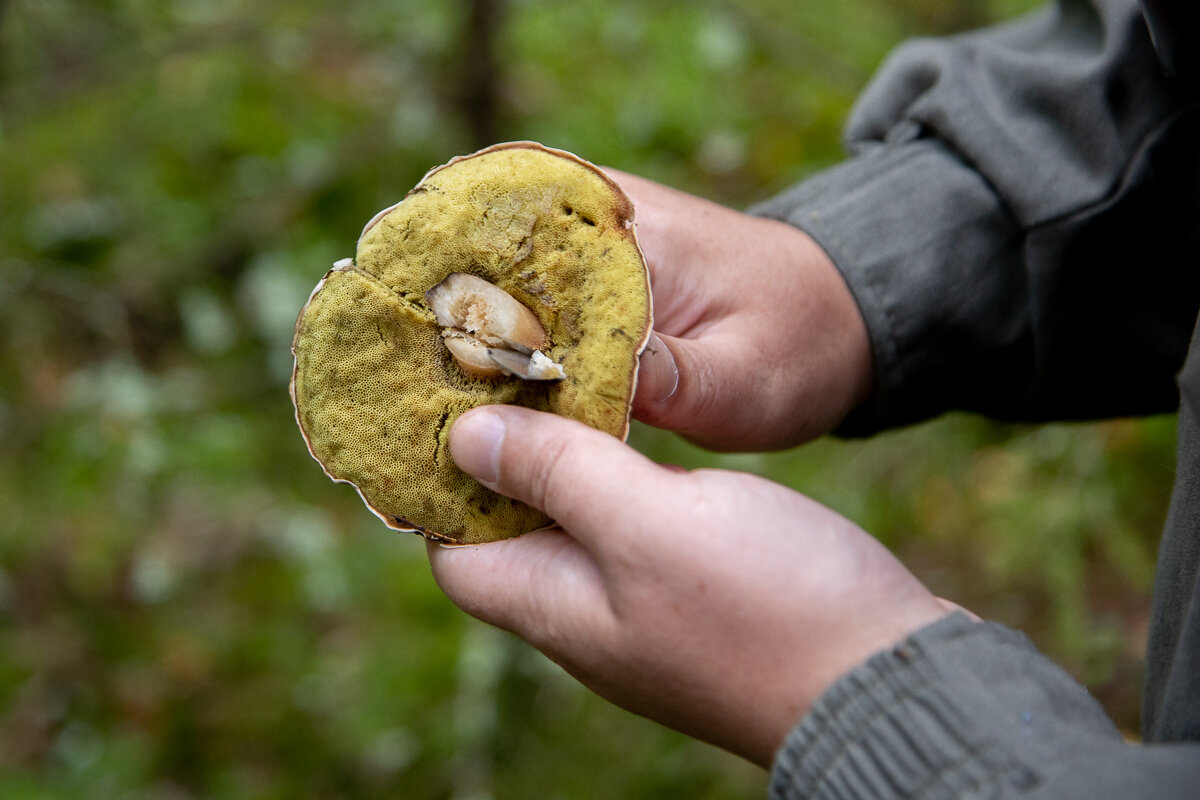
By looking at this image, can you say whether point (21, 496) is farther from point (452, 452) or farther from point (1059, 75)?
point (1059, 75)

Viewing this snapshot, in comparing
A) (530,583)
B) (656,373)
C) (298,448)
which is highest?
(656,373)

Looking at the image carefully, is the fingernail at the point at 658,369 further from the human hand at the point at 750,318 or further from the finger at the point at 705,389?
the human hand at the point at 750,318

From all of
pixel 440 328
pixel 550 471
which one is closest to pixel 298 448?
pixel 440 328

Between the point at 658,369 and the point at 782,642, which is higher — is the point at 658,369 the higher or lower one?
the higher one

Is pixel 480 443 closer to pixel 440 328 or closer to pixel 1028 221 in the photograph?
pixel 440 328

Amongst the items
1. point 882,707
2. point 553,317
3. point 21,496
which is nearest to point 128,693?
point 21,496

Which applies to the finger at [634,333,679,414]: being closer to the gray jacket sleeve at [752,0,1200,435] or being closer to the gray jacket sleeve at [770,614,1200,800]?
the gray jacket sleeve at [770,614,1200,800]

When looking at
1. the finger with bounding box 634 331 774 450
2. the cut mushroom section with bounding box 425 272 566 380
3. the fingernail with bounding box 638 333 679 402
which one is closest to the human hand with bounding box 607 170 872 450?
the finger with bounding box 634 331 774 450
